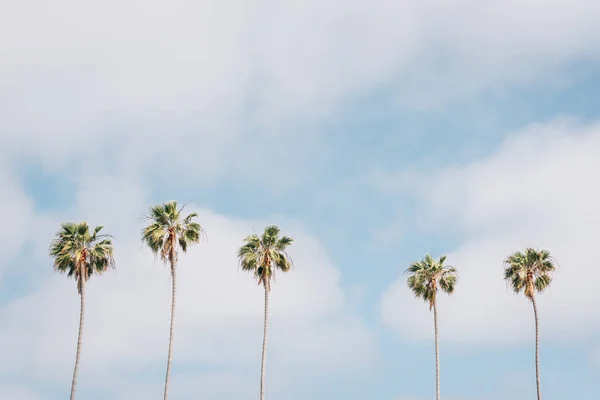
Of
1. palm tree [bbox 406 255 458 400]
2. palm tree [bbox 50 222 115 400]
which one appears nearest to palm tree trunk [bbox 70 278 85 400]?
palm tree [bbox 50 222 115 400]

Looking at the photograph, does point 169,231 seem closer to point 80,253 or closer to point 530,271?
point 80,253

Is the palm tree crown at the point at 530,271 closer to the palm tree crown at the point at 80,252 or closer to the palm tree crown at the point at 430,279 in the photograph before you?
the palm tree crown at the point at 430,279

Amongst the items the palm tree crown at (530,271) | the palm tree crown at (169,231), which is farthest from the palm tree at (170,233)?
the palm tree crown at (530,271)

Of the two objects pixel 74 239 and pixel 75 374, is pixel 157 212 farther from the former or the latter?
pixel 75 374

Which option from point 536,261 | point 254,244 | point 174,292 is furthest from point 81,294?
point 536,261

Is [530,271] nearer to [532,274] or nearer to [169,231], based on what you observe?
[532,274]

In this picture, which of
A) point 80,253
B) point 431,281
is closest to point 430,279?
point 431,281

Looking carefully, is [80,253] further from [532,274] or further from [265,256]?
[532,274]

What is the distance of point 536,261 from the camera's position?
82.4m

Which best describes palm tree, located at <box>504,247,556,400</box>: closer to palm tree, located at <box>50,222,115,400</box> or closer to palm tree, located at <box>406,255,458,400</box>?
palm tree, located at <box>406,255,458,400</box>

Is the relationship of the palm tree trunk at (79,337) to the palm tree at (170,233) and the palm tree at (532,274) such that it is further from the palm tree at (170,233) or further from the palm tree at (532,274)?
the palm tree at (532,274)

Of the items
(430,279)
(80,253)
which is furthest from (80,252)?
(430,279)

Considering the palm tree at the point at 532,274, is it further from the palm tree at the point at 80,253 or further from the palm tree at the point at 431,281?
the palm tree at the point at 80,253

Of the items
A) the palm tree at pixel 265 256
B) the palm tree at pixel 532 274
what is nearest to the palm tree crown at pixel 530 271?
the palm tree at pixel 532 274
